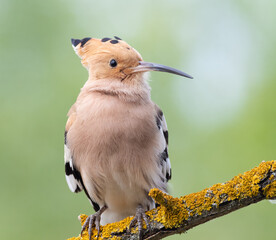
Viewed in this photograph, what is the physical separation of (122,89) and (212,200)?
1.01 metres

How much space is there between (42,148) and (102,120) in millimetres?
1664

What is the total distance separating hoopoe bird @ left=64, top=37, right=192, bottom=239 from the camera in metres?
2.84

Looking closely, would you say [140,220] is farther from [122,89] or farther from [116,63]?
[116,63]

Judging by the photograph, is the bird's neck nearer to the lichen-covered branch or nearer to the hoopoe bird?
the hoopoe bird

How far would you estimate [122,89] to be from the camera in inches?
119

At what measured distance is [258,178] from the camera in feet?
7.24

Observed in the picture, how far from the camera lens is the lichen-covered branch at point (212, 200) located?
221cm

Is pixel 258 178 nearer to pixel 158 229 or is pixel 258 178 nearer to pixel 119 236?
pixel 158 229

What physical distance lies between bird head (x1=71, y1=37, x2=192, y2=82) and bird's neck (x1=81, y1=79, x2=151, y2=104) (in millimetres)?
42

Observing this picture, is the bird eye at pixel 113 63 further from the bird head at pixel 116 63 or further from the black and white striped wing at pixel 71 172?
the black and white striped wing at pixel 71 172

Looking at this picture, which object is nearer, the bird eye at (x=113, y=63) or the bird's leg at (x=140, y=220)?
the bird's leg at (x=140, y=220)

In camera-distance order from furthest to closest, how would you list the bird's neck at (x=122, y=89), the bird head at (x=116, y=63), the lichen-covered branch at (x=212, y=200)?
the bird head at (x=116, y=63) → the bird's neck at (x=122, y=89) → the lichen-covered branch at (x=212, y=200)

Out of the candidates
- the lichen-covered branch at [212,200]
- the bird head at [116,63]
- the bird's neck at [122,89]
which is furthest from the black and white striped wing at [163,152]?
the lichen-covered branch at [212,200]

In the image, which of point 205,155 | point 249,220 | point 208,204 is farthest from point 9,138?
point 208,204
